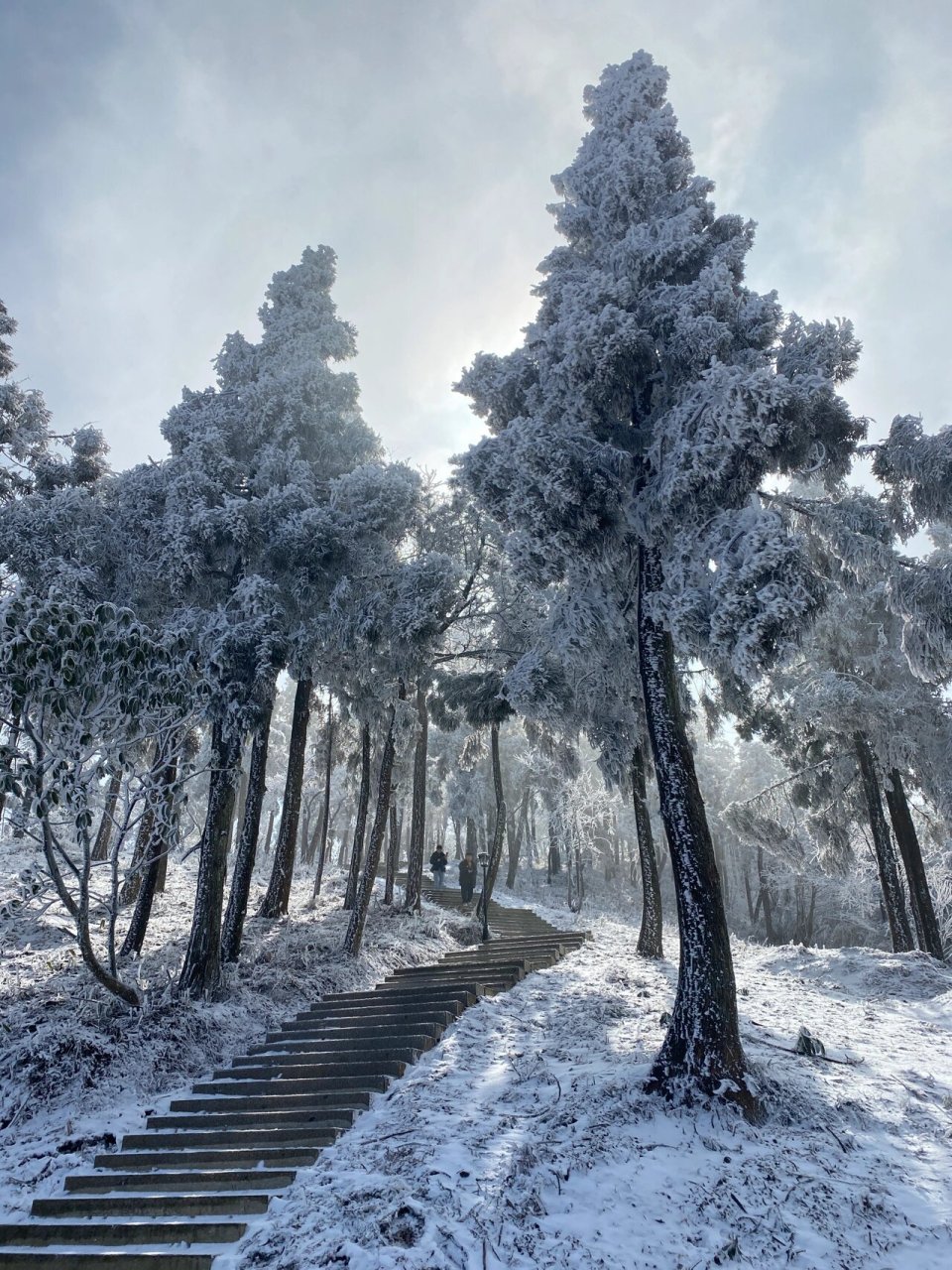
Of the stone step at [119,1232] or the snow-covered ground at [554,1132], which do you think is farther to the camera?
the stone step at [119,1232]

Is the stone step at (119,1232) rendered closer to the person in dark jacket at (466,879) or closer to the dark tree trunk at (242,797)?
the dark tree trunk at (242,797)

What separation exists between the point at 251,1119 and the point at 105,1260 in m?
2.08

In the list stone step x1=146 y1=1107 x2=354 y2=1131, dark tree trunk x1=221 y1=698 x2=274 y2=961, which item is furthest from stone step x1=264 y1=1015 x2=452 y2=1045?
dark tree trunk x1=221 y1=698 x2=274 y2=961

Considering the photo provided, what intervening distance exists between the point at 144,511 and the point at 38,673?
5329 millimetres

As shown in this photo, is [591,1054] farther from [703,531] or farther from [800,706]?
[800,706]

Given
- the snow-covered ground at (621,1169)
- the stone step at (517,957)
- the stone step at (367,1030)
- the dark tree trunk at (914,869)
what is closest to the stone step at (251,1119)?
the snow-covered ground at (621,1169)

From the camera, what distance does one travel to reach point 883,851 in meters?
15.7

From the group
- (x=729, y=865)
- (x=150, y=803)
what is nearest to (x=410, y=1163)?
(x=150, y=803)

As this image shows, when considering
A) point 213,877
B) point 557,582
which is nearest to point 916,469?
point 557,582

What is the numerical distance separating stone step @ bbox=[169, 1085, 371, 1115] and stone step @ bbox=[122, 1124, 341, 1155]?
473 millimetres

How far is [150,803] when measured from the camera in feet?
27.2

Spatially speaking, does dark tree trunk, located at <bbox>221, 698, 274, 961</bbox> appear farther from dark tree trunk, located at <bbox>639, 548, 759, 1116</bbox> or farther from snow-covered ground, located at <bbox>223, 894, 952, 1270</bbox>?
dark tree trunk, located at <bbox>639, 548, 759, 1116</bbox>

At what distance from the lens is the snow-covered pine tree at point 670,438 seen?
21.9 ft

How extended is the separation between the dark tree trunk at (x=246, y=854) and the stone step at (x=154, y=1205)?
6.35 meters
